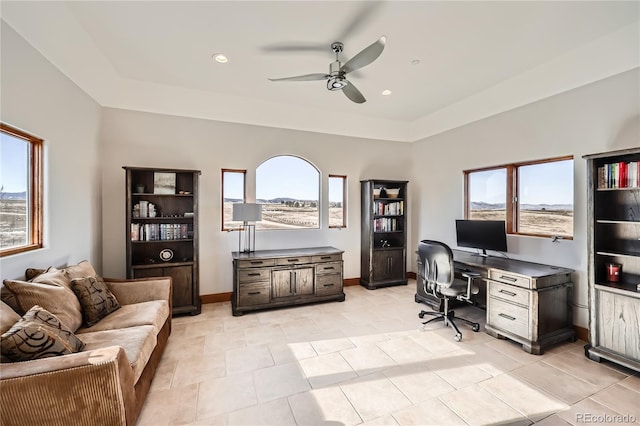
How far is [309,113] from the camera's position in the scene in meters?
4.73

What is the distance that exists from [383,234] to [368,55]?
350cm

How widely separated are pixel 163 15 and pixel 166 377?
3.18 m

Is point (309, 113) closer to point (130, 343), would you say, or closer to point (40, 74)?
point (40, 74)

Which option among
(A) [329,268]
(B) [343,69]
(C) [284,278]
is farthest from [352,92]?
(C) [284,278]

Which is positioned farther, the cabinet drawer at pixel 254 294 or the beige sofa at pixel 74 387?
the cabinet drawer at pixel 254 294

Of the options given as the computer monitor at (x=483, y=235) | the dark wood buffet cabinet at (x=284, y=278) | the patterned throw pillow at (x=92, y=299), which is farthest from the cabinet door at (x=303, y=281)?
the computer monitor at (x=483, y=235)

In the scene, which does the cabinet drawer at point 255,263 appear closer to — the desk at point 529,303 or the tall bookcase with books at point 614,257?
the desk at point 529,303

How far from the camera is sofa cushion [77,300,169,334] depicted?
229cm

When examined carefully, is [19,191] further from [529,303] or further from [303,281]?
[529,303]

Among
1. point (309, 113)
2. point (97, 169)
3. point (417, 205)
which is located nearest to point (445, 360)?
point (417, 205)

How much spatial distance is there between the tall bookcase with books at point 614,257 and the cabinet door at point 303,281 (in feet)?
10.2

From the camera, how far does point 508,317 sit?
9.84ft

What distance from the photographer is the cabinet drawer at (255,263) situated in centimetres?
381

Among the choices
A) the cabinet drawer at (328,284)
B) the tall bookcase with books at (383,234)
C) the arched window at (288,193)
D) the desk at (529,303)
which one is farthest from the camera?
the tall bookcase with books at (383,234)
